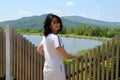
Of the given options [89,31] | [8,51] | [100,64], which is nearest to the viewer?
[100,64]

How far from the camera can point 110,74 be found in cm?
536

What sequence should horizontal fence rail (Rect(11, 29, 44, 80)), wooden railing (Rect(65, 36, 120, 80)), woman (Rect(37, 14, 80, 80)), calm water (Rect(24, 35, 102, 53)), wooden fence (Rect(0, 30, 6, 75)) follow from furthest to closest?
calm water (Rect(24, 35, 102, 53))
wooden fence (Rect(0, 30, 6, 75))
horizontal fence rail (Rect(11, 29, 44, 80))
wooden railing (Rect(65, 36, 120, 80))
woman (Rect(37, 14, 80, 80))

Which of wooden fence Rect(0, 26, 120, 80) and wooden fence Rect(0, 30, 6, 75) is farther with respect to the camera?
→ wooden fence Rect(0, 30, 6, 75)

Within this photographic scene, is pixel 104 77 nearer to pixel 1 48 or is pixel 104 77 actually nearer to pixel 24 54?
pixel 24 54

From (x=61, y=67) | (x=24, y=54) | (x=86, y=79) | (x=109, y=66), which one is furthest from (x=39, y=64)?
(x=61, y=67)

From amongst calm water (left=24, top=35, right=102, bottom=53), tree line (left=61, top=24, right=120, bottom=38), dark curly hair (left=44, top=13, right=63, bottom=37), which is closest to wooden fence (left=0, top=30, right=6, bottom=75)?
calm water (left=24, top=35, right=102, bottom=53)

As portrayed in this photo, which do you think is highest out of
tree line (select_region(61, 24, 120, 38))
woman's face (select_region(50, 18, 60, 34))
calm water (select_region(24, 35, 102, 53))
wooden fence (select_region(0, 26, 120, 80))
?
woman's face (select_region(50, 18, 60, 34))

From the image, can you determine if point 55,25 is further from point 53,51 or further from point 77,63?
point 77,63

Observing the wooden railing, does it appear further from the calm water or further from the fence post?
Result: the calm water

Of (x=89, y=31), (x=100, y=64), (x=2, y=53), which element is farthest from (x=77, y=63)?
(x=89, y=31)

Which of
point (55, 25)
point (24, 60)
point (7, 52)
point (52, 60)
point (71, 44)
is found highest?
point (55, 25)

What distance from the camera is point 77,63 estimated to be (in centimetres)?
548

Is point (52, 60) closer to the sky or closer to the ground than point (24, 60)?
closer to the sky

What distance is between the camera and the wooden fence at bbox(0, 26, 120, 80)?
523 centimetres
